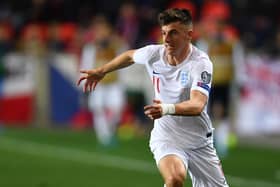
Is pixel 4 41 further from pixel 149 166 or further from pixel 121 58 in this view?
pixel 121 58

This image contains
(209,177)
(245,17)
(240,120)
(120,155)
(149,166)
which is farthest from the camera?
(245,17)

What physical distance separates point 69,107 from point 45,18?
341 cm

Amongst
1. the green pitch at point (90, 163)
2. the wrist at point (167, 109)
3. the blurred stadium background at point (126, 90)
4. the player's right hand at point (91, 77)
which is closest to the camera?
the wrist at point (167, 109)

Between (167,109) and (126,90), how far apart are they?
1482cm

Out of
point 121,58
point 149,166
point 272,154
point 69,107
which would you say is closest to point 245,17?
point 69,107

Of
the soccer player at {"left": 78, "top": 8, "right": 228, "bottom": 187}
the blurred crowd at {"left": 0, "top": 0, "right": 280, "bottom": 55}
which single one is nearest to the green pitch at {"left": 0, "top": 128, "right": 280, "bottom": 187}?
the blurred crowd at {"left": 0, "top": 0, "right": 280, "bottom": 55}

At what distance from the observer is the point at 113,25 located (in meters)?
25.8

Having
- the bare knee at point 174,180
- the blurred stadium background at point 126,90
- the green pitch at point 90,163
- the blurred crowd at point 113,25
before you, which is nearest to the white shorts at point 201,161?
the bare knee at point 174,180

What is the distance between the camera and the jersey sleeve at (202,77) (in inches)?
349

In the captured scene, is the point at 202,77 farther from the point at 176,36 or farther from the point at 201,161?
the point at 201,161

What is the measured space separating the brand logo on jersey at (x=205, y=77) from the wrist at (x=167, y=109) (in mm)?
577

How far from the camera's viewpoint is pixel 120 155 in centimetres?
1783

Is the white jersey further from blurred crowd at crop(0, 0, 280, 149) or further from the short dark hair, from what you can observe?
blurred crowd at crop(0, 0, 280, 149)

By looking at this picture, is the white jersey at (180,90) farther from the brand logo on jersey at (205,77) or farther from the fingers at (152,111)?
the fingers at (152,111)
